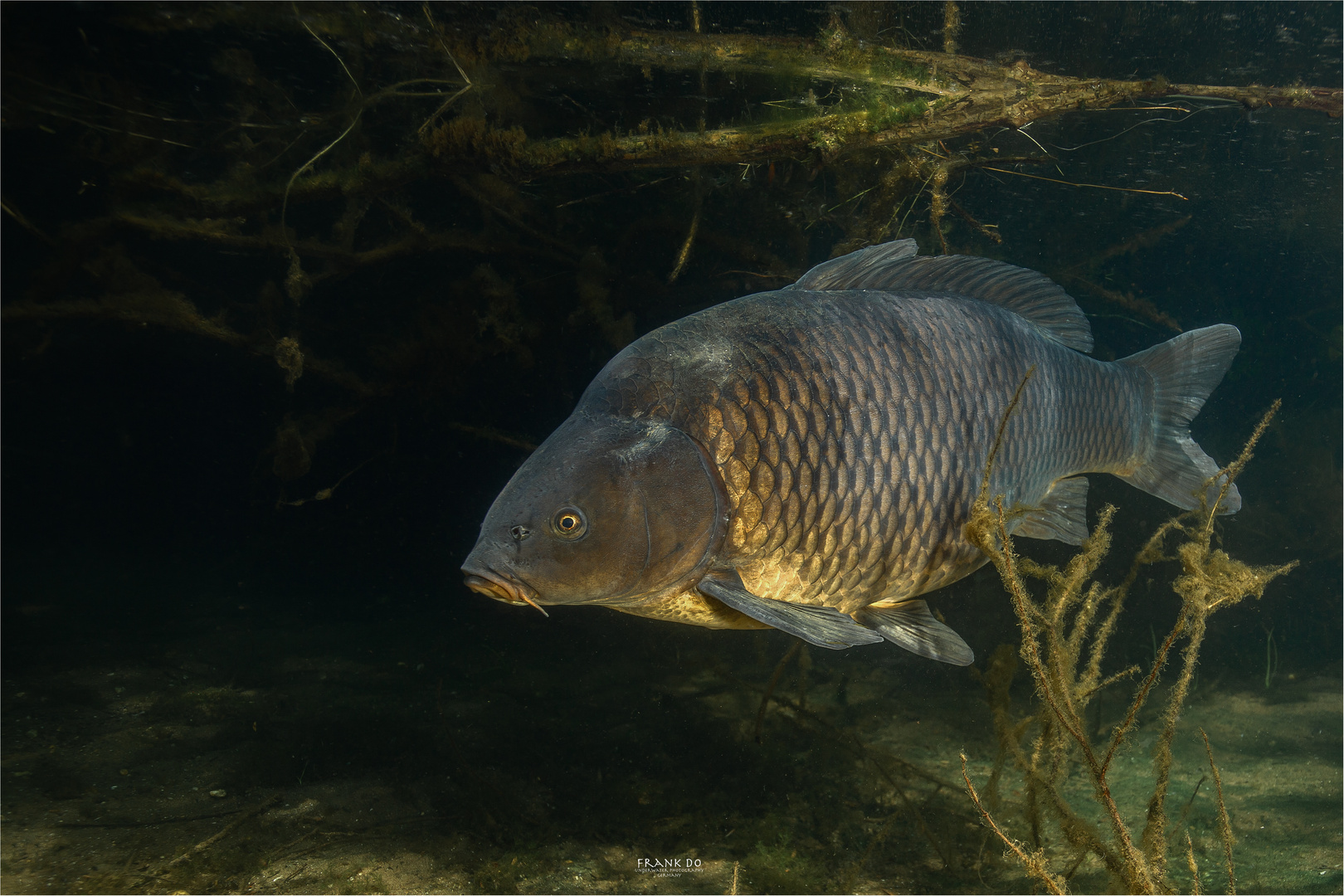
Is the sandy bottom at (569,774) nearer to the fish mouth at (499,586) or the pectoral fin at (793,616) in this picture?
the pectoral fin at (793,616)

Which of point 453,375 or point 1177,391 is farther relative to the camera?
point 453,375

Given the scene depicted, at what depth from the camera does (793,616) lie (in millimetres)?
2035

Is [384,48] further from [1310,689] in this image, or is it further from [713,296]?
[1310,689]

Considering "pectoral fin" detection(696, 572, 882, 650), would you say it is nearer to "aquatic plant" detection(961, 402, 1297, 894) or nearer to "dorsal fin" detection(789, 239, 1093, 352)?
"aquatic plant" detection(961, 402, 1297, 894)

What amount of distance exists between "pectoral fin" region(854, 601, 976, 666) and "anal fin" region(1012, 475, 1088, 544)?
649 millimetres

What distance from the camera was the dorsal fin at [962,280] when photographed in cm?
274

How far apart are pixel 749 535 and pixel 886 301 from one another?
1333 millimetres

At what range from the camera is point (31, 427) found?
17.0m

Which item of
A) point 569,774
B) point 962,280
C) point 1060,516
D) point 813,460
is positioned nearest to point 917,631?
point 813,460

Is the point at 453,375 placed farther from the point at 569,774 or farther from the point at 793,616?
the point at 793,616

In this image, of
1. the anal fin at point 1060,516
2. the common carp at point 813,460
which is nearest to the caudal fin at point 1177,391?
the common carp at point 813,460

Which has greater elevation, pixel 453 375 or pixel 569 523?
pixel 453 375

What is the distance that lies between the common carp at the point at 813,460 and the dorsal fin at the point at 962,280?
1 centimetres

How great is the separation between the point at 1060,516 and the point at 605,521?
8.19 feet
